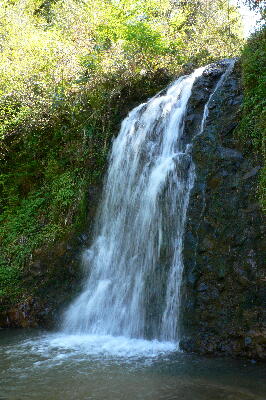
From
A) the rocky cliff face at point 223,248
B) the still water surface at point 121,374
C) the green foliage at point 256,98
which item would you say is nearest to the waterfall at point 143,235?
the rocky cliff face at point 223,248

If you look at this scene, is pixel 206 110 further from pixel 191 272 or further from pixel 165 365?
pixel 165 365

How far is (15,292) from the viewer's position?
359 inches

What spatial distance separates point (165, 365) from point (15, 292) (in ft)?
15.6

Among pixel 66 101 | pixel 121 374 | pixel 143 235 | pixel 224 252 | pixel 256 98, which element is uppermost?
pixel 66 101

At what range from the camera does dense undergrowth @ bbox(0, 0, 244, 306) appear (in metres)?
10.1

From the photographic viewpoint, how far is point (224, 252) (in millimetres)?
6398

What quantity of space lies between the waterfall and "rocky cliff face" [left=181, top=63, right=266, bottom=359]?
32 centimetres

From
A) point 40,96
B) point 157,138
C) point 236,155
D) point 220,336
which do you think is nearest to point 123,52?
point 40,96

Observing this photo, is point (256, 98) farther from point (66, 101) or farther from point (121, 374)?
point (66, 101)

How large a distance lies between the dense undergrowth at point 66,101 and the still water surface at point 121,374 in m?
3.10

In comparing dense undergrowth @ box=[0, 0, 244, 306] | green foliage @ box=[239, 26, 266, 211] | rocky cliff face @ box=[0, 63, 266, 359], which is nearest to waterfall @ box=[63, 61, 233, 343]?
rocky cliff face @ box=[0, 63, 266, 359]

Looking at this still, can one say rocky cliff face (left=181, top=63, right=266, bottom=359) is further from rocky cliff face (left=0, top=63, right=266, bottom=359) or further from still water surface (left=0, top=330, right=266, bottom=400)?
still water surface (left=0, top=330, right=266, bottom=400)

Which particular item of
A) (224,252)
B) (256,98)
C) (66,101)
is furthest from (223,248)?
(66,101)

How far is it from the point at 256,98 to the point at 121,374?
5250 mm
